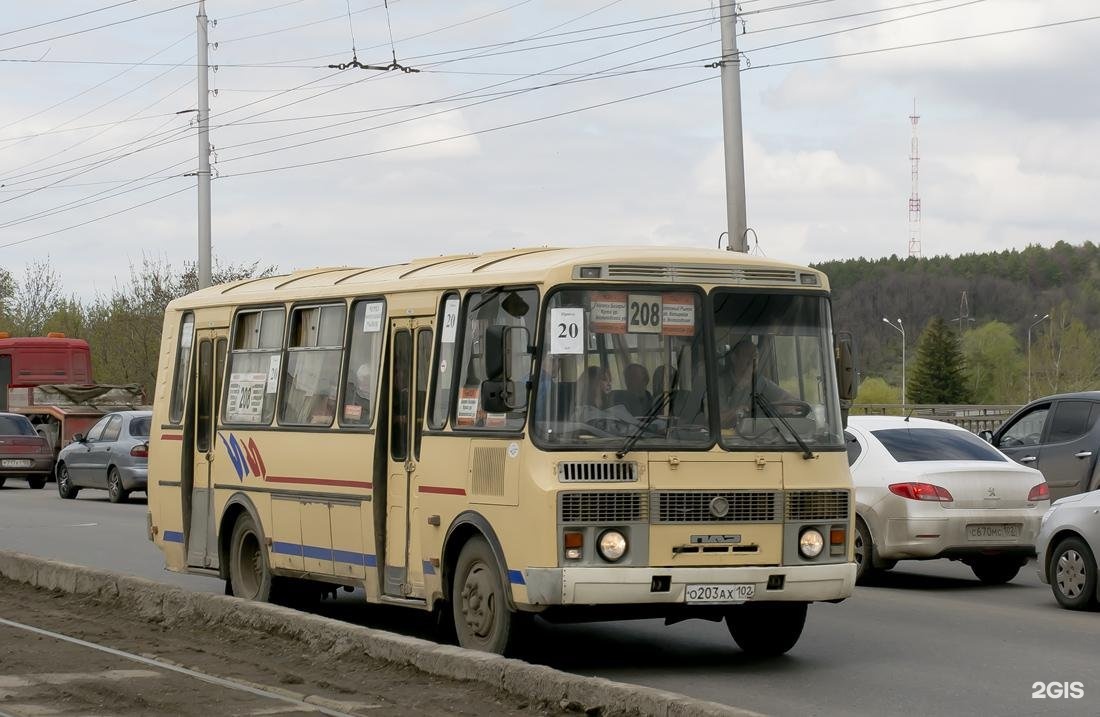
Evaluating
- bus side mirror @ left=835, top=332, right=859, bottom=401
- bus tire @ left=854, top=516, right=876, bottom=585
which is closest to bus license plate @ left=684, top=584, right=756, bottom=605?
bus side mirror @ left=835, top=332, right=859, bottom=401

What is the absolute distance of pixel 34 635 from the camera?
1176 centimetres

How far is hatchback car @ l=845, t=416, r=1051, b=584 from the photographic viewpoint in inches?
586

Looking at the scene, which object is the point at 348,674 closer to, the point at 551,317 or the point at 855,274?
the point at 551,317

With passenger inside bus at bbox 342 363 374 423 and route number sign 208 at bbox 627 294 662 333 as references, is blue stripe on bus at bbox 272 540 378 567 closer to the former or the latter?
passenger inside bus at bbox 342 363 374 423

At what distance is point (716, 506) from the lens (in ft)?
31.6

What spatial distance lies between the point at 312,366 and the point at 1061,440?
9687mm

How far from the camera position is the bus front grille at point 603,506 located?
938cm

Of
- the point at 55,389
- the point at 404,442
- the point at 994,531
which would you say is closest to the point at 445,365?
the point at 404,442

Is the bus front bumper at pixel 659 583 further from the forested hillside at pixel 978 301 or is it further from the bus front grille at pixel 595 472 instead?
the forested hillside at pixel 978 301

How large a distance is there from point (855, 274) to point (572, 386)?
121 meters

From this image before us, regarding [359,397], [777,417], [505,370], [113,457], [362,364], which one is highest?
[362,364]

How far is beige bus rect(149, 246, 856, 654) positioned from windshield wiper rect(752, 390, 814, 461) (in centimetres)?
1

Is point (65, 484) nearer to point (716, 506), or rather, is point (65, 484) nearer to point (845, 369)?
point (845, 369)

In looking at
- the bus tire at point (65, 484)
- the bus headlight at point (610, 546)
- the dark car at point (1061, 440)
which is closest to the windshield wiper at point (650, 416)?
the bus headlight at point (610, 546)
